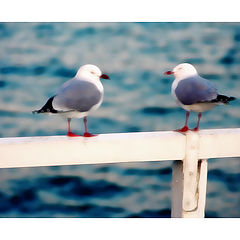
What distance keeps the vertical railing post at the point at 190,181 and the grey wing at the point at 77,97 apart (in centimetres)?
26

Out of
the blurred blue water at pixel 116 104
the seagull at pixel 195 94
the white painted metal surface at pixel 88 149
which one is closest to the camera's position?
the white painted metal surface at pixel 88 149

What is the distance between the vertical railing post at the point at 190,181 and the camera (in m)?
0.92

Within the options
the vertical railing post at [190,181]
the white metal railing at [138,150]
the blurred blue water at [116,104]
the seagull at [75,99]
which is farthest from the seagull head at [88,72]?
the blurred blue water at [116,104]

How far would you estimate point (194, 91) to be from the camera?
39.2 inches

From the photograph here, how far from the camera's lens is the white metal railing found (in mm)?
884

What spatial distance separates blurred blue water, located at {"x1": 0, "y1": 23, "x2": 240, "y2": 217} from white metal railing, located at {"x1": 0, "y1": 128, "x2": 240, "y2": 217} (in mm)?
718

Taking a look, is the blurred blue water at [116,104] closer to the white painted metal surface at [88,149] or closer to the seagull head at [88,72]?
the seagull head at [88,72]

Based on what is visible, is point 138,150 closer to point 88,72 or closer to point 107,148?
point 107,148

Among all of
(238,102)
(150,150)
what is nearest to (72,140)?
(150,150)

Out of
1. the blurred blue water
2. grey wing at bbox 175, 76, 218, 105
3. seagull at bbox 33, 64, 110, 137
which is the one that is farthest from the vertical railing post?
the blurred blue water

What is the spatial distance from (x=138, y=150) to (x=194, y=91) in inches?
8.8

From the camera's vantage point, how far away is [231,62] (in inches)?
63.4

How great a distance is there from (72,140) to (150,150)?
181mm

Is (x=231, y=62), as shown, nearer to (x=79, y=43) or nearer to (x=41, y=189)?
(x=79, y=43)
